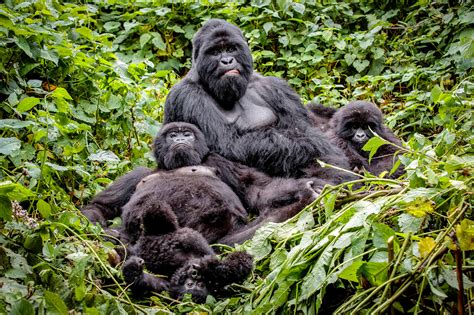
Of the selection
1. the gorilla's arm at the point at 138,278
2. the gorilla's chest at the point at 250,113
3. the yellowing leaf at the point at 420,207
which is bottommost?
the gorilla's chest at the point at 250,113

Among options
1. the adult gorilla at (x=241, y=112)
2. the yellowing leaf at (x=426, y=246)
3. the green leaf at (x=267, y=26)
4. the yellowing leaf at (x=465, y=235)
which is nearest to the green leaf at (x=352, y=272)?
the yellowing leaf at (x=426, y=246)

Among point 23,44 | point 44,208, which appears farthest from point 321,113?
point 44,208

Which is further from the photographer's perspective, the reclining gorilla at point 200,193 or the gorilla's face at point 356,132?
the gorilla's face at point 356,132

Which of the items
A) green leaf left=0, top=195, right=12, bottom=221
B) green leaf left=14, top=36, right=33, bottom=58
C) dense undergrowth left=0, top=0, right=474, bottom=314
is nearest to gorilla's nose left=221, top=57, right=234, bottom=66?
dense undergrowth left=0, top=0, right=474, bottom=314

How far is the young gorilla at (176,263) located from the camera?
332cm

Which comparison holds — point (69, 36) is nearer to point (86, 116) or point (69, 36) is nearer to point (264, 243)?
point (86, 116)

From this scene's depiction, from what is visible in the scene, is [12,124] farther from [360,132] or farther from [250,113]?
[360,132]

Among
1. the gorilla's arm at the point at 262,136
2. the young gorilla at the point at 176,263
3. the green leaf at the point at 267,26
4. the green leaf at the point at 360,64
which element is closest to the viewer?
the young gorilla at the point at 176,263

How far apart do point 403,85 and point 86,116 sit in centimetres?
318

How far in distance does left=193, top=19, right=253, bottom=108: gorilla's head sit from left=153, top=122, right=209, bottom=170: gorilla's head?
0.44 metres

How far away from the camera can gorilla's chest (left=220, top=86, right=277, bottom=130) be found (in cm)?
522

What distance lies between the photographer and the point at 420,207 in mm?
2559

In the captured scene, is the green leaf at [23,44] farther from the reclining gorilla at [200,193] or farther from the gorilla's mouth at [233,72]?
the gorilla's mouth at [233,72]

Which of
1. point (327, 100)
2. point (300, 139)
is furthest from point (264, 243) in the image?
point (327, 100)
